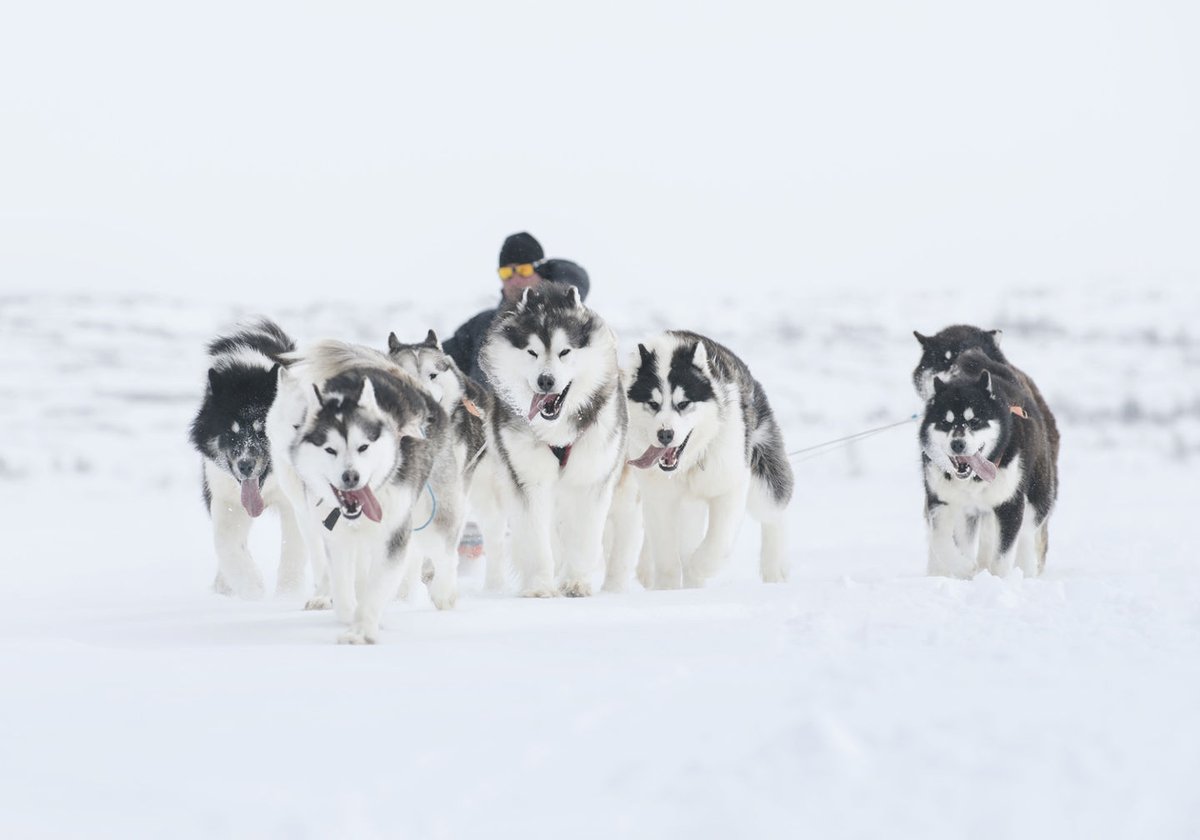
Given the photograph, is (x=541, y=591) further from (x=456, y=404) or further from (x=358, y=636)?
(x=358, y=636)

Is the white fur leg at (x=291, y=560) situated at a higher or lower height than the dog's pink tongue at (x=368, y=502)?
lower

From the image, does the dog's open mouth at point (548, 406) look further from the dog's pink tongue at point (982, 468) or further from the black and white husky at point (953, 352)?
the black and white husky at point (953, 352)

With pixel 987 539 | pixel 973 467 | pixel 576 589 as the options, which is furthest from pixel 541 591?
pixel 987 539

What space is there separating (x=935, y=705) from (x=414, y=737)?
3.87 feet

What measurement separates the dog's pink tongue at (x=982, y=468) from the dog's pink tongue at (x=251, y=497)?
3.36 meters

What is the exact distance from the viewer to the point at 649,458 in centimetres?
595

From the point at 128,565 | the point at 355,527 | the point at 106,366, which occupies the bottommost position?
the point at 128,565

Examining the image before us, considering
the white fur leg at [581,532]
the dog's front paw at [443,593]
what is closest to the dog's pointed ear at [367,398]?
the dog's front paw at [443,593]

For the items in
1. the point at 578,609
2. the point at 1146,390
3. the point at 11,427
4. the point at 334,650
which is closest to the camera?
the point at 334,650

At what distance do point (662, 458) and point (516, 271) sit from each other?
88.1 inches

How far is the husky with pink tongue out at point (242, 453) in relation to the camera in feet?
18.2

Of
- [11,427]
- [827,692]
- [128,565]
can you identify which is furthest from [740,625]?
[11,427]

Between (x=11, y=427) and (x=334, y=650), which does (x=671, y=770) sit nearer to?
(x=334, y=650)

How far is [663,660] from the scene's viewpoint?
3.46 m
